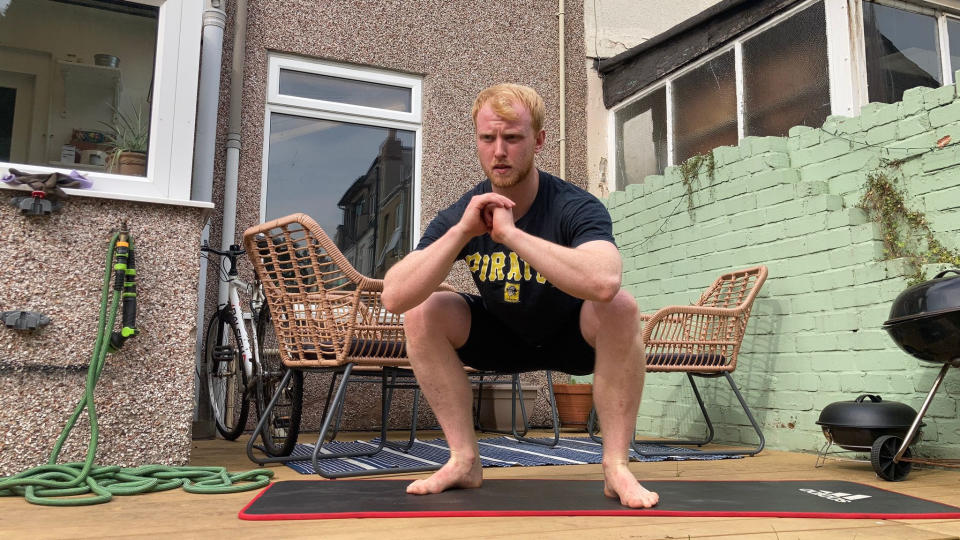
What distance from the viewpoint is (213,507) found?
66.8 inches

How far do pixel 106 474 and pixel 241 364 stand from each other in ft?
4.90

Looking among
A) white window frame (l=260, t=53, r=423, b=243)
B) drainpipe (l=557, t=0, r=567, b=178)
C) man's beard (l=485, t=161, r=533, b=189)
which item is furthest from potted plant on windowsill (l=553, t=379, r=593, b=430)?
man's beard (l=485, t=161, r=533, b=189)

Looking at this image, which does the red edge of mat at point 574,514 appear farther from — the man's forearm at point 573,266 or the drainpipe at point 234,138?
the drainpipe at point 234,138

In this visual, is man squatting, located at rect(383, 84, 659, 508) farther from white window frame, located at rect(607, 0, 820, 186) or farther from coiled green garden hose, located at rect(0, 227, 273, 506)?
white window frame, located at rect(607, 0, 820, 186)

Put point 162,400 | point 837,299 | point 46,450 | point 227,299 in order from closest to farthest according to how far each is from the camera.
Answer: point 46,450, point 162,400, point 837,299, point 227,299

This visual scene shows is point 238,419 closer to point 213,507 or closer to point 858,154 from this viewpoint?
point 213,507

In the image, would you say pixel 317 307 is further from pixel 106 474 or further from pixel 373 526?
pixel 373 526

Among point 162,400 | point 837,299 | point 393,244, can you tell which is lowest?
point 162,400

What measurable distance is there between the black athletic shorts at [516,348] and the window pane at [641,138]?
10.3 feet

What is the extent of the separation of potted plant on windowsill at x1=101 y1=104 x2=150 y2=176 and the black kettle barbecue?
248cm

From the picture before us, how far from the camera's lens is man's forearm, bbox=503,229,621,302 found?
→ 153 cm

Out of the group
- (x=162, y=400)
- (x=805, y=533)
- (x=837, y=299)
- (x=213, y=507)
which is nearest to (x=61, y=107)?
(x=162, y=400)

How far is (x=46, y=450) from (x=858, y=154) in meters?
3.19

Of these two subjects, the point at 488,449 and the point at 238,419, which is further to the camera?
the point at 238,419
